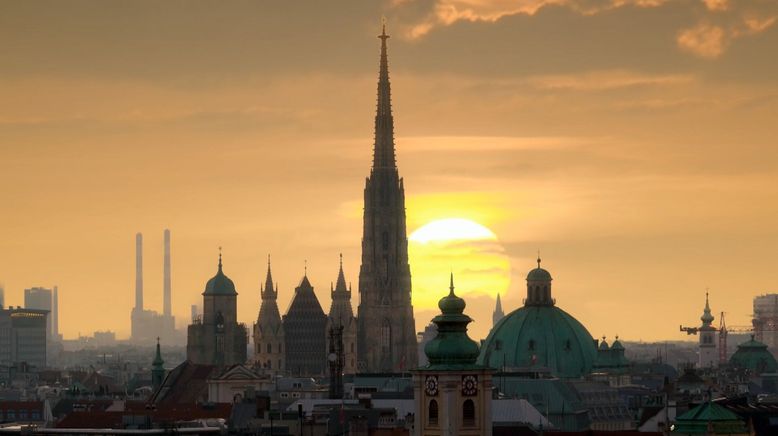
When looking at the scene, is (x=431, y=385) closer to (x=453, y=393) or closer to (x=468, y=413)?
(x=453, y=393)

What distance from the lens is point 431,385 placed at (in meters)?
118

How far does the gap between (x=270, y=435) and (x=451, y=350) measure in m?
31.8

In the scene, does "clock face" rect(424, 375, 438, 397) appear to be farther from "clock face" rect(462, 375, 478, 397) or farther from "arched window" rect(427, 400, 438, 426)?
"clock face" rect(462, 375, 478, 397)

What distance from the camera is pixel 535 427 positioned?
16625 cm

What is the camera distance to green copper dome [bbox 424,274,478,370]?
4648 inches

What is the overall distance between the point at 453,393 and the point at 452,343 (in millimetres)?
2658

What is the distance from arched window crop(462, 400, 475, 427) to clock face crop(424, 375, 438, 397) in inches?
50.1

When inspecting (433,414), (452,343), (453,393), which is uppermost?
(452,343)

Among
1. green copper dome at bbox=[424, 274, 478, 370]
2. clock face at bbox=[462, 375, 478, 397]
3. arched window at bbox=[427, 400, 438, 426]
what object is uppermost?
green copper dome at bbox=[424, 274, 478, 370]

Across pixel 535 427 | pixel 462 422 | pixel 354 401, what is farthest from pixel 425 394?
pixel 354 401

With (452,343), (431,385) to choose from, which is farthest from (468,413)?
(452,343)

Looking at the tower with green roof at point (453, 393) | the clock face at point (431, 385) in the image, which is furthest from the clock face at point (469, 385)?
the clock face at point (431, 385)

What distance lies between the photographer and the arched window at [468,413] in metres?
117

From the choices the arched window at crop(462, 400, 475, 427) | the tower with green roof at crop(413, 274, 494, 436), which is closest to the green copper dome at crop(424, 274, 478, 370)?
the tower with green roof at crop(413, 274, 494, 436)
